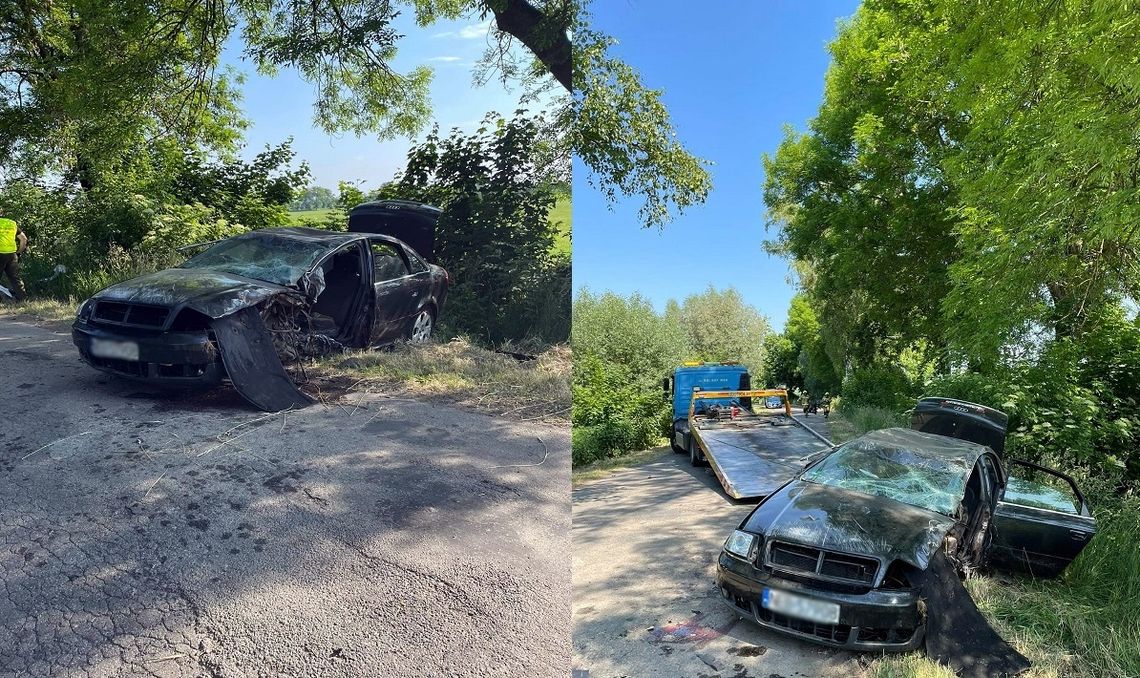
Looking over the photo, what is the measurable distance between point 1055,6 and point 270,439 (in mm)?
2931

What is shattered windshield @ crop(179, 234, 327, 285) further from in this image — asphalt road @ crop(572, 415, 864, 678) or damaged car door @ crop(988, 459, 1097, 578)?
damaged car door @ crop(988, 459, 1097, 578)

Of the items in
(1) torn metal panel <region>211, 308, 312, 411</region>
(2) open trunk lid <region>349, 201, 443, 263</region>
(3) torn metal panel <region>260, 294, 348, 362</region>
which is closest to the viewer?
(1) torn metal panel <region>211, 308, 312, 411</region>

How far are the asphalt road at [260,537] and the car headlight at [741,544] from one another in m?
0.64

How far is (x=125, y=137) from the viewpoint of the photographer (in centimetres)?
329

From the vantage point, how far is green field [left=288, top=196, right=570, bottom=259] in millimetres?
3387

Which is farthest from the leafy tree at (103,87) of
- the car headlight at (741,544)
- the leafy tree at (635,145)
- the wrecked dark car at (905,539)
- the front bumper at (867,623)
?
the front bumper at (867,623)

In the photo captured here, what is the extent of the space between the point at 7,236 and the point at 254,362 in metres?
1.59

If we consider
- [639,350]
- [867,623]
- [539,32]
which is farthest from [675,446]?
[539,32]

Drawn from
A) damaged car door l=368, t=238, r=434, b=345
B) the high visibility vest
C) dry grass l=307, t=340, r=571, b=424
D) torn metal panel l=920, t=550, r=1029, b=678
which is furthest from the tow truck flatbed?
the high visibility vest

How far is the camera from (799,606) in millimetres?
1372

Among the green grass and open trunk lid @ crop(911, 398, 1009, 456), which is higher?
open trunk lid @ crop(911, 398, 1009, 456)

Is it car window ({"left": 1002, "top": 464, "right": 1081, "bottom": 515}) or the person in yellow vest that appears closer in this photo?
car window ({"left": 1002, "top": 464, "right": 1081, "bottom": 515})

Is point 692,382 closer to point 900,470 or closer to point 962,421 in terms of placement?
point 900,470

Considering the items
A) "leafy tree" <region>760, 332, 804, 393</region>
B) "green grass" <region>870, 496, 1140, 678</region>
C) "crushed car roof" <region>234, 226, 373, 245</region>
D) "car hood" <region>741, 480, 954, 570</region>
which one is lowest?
"green grass" <region>870, 496, 1140, 678</region>
